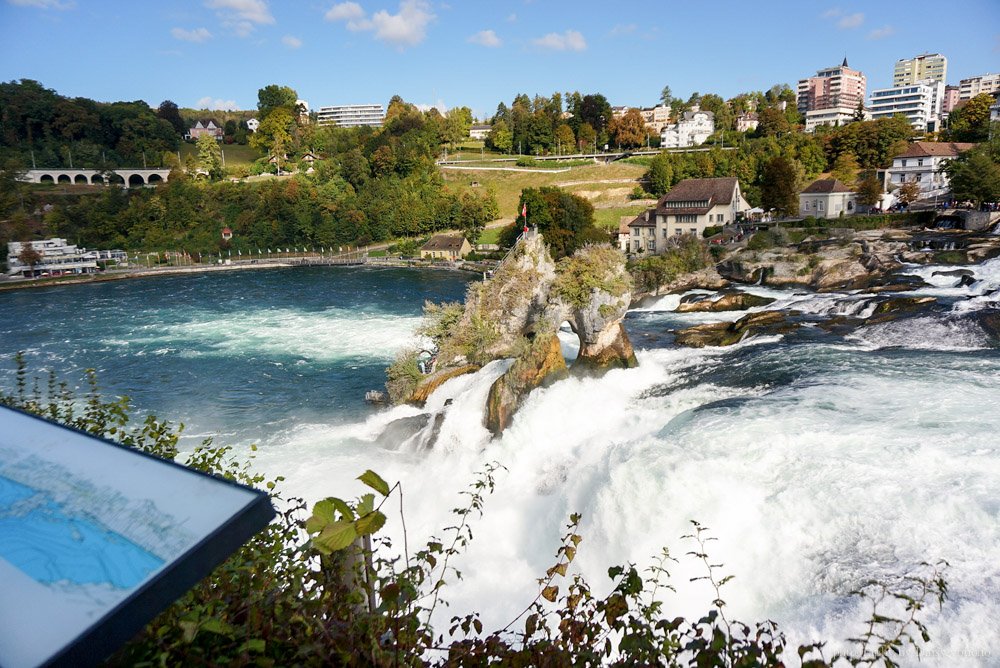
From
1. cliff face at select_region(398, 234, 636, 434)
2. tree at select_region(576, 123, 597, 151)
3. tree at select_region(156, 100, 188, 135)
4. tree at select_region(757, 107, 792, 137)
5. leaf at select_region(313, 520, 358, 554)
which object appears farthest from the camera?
tree at select_region(156, 100, 188, 135)

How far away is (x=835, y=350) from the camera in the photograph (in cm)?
1955

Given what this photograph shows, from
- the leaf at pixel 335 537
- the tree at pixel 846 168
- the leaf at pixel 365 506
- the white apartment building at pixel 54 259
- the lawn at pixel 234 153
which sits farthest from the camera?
the lawn at pixel 234 153

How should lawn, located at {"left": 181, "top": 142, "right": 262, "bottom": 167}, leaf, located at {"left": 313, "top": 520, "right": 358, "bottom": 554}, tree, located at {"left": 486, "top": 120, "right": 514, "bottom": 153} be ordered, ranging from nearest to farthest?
leaf, located at {"left": 313, "top": 520, "right": 358, "bottom": 554}, tree, located at {"left": 486, "top": 120, "right": 514, "bottom": 153}, lawn, located at {"left": 181, "top": 142, "right": 262, "bottom": 167}

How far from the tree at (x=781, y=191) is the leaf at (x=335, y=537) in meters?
61.7

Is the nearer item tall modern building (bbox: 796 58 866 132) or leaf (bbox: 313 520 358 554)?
leaf (bbox: 313 520 358 554)

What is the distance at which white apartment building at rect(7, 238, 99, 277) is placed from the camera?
6550 cm

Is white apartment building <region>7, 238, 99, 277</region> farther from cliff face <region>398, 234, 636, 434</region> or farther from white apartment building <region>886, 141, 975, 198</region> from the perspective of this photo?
white apartment building <region>886, 141, 975, 198</region>

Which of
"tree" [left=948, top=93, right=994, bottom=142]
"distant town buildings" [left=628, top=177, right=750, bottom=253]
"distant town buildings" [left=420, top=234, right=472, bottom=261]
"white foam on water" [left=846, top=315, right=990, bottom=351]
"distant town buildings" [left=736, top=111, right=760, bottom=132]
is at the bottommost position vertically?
"distant town buildings" [left=420, top=234, right=472, bottom=261]

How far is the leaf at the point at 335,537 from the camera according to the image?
3.27 m

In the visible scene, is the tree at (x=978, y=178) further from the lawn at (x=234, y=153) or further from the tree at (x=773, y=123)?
the lawn at (x=234, y=153)

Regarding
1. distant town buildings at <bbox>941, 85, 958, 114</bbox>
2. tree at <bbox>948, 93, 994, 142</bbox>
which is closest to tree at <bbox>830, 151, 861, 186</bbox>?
tree at <bbox>948, 93, 994, 142</bbox>

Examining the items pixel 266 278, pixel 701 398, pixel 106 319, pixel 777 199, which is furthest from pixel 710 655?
pixel 266 278

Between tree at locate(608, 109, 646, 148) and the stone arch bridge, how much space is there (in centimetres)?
7534

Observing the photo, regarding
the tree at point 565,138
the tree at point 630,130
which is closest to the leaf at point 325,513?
the tree at point 565,138
